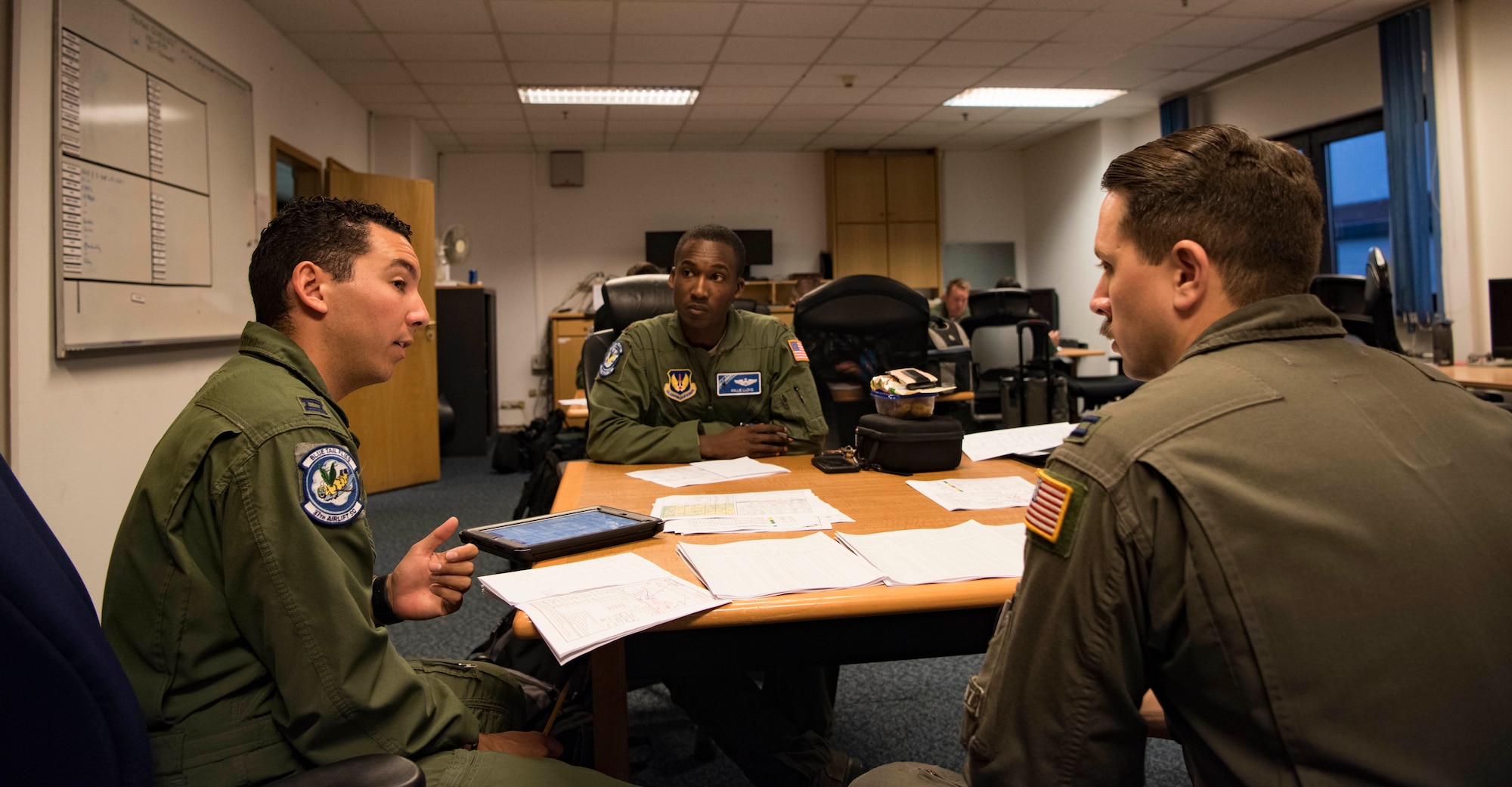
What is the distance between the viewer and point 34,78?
2.42m

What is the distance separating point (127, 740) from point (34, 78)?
266cm

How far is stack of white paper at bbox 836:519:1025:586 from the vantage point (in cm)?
104

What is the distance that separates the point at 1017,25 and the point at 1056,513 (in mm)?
4942

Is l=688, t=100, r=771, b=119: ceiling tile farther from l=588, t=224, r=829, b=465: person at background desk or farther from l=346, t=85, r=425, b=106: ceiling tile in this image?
l=588, t=224, r=829, b=465: person at background desk

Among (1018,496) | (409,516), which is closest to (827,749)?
(1018,496)

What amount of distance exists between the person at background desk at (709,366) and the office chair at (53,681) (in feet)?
5.06

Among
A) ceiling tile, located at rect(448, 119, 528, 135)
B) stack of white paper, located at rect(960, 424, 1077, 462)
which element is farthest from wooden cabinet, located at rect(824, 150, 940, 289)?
stack of white paper, located at rect(960, 424, 1077, 462)

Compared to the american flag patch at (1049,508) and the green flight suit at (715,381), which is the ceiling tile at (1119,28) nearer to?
the green flight suit at (715,381)

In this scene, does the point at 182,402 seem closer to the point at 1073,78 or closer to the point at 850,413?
the point at 850,413

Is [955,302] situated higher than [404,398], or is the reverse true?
[955,302]

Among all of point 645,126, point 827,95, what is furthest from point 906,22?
point 645,126

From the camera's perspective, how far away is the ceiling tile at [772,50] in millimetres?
4996

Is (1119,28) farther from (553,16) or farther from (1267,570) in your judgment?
(1267,570)

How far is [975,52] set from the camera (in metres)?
5.36
